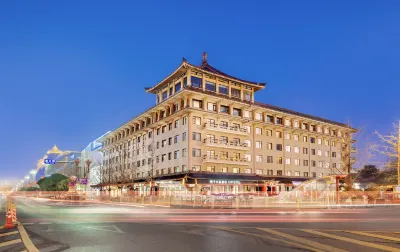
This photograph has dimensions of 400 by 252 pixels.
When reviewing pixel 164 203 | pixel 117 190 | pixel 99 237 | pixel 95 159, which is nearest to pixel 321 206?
pixel 164 203

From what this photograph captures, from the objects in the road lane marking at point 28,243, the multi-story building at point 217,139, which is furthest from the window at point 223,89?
the road lane marking at point 28,243

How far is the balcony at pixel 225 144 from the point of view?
53.7 m

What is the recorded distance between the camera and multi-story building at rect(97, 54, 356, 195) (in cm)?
5303

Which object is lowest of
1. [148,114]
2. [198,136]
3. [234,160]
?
[234,160]

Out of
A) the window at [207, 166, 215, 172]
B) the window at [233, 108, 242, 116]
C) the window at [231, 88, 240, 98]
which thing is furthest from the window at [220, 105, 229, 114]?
the window at [207, 166, 215, 172]

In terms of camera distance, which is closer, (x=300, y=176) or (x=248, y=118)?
(x=248, y=118)

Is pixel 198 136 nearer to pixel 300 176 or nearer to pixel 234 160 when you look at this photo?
pixel 234 160

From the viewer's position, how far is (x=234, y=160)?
5600cm

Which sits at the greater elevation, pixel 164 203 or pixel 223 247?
pixel 223 247

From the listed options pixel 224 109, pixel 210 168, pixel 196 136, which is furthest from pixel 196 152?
pixel 224 109

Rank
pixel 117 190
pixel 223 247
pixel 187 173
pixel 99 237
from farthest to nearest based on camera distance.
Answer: pixel 117 190 → pixel 187 173 → pixel 99 237 → pixel 223 247

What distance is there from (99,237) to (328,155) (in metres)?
67.3

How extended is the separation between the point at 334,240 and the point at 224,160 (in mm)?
44357

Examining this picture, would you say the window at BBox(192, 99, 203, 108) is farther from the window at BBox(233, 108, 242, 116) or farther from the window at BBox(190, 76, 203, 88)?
the window at BBox(233, 108, 242, 116)
